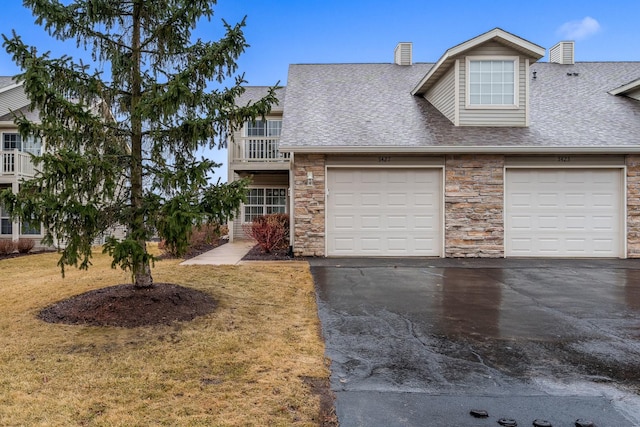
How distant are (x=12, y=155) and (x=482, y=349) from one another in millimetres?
17324

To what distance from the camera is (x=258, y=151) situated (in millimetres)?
15711

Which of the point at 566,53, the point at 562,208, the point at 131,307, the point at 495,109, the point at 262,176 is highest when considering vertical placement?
the point at 566,53

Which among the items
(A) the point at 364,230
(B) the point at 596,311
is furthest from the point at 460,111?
(B) the point at 596,311

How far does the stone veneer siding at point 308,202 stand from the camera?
1041 centimetres

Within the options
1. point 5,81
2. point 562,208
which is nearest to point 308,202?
point 562,208

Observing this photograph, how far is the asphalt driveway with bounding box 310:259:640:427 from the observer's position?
112 inches

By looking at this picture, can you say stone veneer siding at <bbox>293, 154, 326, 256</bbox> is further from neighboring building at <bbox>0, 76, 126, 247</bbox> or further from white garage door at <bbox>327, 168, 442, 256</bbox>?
neighboring building at <bbox>0, 76, 126, 247</bbox>

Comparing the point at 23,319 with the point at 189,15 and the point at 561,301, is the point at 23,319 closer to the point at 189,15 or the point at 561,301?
the point at 189,15

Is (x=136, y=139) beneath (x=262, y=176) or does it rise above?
beneath

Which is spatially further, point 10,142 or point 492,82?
point 10,142

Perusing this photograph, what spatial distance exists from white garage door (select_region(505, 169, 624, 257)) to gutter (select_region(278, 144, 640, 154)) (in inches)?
25.3

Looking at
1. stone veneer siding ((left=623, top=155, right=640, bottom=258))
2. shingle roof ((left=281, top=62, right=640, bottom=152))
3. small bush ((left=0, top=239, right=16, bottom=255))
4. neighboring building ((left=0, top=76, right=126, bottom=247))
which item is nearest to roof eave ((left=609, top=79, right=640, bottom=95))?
shingle roof ((left=281, top=62, right=640, bottom=152))

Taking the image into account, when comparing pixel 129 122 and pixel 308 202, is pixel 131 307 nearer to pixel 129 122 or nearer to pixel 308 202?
pixel 129 122

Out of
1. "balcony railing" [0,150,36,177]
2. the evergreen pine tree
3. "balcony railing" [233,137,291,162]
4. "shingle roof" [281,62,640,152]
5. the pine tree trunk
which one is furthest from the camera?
"balcony railing" [233,137,291,162]
